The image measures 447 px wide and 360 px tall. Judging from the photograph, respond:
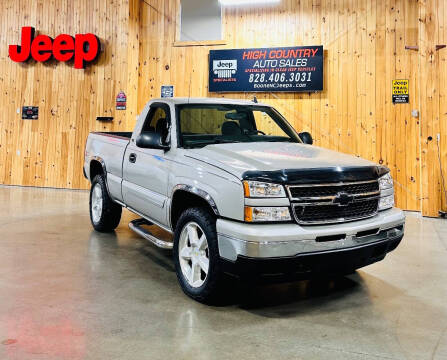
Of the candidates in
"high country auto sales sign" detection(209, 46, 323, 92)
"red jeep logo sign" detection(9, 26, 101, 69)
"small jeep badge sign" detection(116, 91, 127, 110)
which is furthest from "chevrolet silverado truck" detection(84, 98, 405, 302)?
"red jeep logo sign" detection(9, 26, 101, 69)

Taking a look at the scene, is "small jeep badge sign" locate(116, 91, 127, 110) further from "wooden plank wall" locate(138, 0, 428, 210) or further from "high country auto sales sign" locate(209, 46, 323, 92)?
"high country auto sales sign" locate(209, 46, 323, 92)

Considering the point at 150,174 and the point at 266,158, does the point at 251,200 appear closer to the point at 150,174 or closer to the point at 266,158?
the point at 266,158

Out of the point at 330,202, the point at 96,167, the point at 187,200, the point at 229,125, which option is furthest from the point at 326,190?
the point at 96,167

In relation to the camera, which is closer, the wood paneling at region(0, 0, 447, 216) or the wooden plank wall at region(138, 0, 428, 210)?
the wood paneling at region(0, 0, 447, 216)

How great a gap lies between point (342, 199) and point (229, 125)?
1.47 meters

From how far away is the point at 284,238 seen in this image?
8.14 feet

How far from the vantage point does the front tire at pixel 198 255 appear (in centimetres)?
276

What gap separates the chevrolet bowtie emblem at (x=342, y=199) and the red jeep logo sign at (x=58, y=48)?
8.35 meters

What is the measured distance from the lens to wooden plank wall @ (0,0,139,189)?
947 centimetres

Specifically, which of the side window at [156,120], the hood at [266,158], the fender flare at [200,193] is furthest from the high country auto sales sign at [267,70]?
the fender flare at [200,193]

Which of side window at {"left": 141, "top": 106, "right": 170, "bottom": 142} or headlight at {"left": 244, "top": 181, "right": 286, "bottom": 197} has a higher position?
side window at {"left": 141, "top": 106, "right": 170, "bottom": 142}

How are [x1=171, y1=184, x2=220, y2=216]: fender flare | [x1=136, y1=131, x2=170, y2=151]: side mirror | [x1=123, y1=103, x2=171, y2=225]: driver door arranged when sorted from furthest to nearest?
[x1=123, y1=103, x2=171, y2=225]: driver door
[x1=136, y1=131, x2=170, y2=151]: side mirror
[x1=171, y1=184, x2=220, y2=216]: fender flare

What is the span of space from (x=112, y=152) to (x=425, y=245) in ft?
12.9

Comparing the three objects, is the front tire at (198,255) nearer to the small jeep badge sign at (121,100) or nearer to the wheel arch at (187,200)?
the wheel arch at (187,200)
